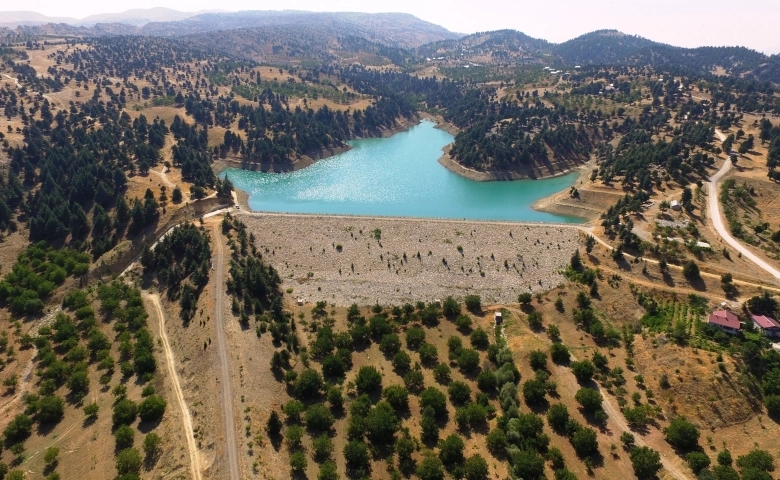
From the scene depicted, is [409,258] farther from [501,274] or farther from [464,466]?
[464,466]

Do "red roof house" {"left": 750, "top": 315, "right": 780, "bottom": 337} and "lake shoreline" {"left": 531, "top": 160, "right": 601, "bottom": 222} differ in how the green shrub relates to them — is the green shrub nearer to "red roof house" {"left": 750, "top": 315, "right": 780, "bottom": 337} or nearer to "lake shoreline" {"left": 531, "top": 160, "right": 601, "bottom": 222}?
"red roof house" {"left": 750, "top": 315, "right": 780, "bottom": 337}

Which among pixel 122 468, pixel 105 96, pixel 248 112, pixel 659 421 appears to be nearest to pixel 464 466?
pixel 659 421

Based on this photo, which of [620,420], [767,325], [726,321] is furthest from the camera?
[726,321]

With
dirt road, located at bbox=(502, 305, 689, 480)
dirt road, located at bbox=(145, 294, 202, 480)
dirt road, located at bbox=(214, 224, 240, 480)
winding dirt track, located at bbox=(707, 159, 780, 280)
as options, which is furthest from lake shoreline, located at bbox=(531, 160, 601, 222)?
dirt road, located at bbox=(145, 294, 202, 480)

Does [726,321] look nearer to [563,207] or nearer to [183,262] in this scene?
[563,207]

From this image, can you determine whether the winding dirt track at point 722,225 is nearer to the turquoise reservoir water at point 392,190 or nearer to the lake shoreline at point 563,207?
the lake shoreline at point 563,207

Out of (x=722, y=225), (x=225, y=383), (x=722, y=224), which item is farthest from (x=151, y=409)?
(x=722, y=224)
